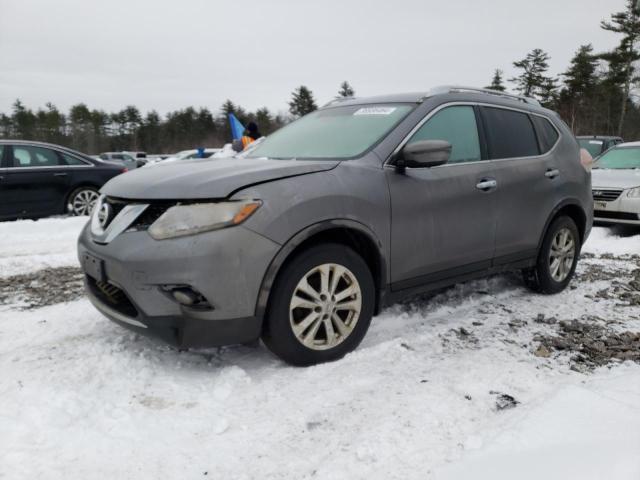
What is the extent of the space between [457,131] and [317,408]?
2325mm

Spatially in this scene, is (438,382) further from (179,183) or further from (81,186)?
(81,186)

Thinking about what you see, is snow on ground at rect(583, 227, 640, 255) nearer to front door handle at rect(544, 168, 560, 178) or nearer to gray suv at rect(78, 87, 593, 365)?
front door handle at rect(544, 168, 560, 178)

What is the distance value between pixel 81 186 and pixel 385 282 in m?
7.65

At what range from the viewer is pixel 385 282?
3.17 metres

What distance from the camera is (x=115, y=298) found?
2885 millimetres

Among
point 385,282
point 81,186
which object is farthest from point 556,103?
point 385,282

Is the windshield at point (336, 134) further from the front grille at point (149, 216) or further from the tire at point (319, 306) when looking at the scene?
the front grille at point (149, 216)

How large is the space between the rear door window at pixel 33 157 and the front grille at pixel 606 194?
9.54 meters

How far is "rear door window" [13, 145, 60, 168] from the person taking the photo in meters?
8.41

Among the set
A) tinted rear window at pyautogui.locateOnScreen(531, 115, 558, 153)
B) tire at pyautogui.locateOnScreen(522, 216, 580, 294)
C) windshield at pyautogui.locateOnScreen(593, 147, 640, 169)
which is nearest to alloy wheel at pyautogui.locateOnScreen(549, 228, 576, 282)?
tire at pyautogui.locateOnScreen(522, 216, 580, 294)

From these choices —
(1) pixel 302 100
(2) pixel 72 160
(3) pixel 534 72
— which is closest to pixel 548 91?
(3) pixel 534 72

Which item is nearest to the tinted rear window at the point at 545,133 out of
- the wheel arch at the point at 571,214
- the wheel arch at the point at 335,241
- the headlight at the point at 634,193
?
the wheel arch at the point at 571,214

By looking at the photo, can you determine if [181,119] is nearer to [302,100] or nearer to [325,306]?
[302,100]

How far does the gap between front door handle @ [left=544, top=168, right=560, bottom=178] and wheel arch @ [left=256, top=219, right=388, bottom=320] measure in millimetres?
2093
